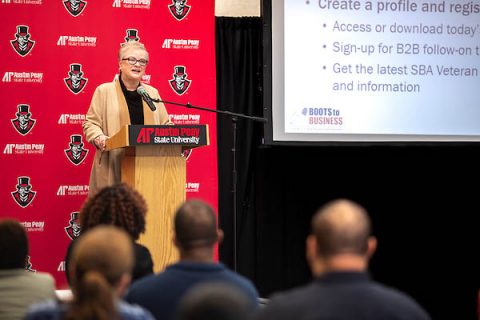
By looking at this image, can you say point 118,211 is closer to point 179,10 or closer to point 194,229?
point 194,229

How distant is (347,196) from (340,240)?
5581 mm

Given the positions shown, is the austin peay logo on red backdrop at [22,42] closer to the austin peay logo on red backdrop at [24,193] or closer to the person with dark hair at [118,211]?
the austin peay logo on red backdrop at [24,193]

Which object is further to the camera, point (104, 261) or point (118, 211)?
point (118, 211)

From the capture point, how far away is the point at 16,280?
295 cm

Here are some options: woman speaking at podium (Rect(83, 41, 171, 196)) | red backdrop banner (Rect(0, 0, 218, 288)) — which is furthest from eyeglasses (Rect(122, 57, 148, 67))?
red backdrop banner (Rect(0, 0, 218, 288))

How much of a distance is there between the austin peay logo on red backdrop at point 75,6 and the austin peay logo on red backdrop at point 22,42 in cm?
39

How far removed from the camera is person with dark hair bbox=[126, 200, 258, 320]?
2.75 m

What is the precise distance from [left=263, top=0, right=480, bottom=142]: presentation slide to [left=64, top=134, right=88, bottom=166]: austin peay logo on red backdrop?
1.59 meters

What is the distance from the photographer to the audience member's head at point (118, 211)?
12.3 feet

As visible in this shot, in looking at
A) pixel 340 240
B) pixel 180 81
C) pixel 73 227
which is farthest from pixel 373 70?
pixel 340 240

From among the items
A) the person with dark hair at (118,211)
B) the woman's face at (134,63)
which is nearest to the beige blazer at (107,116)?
the woman's face at (134,63)

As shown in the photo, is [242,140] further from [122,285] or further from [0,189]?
[122,285]

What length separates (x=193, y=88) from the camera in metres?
7.17

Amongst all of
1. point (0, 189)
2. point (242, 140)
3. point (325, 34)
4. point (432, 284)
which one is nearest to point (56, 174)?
point (0, 189)
